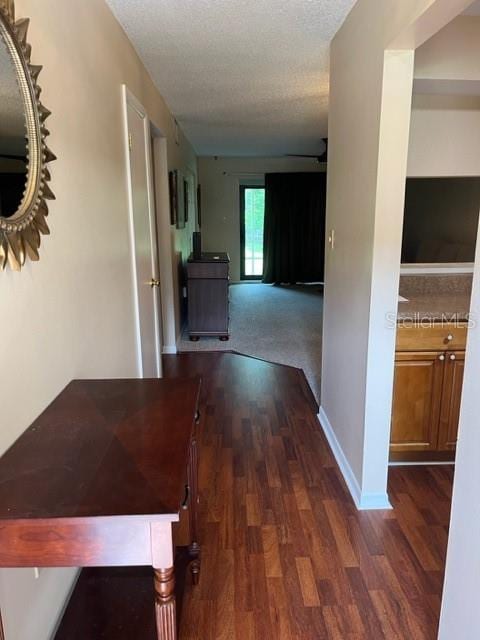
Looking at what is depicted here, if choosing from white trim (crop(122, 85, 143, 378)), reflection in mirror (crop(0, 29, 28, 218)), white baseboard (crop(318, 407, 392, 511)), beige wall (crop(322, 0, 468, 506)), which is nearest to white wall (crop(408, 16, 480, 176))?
beige wall (crop(322, 0, 468, 506))

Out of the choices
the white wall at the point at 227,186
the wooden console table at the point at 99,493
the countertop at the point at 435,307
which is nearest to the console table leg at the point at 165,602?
the wooden console table at the point at 99,493

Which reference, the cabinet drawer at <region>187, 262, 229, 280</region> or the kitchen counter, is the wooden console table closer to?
the kitchen counter

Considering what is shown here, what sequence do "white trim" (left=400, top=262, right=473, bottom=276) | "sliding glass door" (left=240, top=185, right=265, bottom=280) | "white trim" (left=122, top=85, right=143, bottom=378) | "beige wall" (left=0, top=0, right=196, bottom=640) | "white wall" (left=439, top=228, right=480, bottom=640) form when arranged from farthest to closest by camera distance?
"sliding glass door" (left=240, top=185, right=265, bottom=280)
"white trim" (left=400, top=262, right=473, bottom=276)
"white trim" (left=122, top=85, right=143, bottom=378)
"beige wall" (left=0, top=0, right=196, bottom=640)
"white wall" (left=439, top=228, right=480, bottom=640)

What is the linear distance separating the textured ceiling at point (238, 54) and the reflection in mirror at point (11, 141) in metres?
1.24

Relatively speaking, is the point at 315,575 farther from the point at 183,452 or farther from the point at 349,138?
the point at 349,138

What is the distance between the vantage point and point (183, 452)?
117 cm

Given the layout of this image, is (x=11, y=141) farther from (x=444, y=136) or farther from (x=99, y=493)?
(x=444, y=136)

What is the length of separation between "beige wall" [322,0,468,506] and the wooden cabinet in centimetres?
27

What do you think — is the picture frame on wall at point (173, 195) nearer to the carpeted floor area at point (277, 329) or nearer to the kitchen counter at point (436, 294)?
the carpeted floor area at point (277, 329)

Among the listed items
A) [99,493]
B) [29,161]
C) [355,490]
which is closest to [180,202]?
[355,490]

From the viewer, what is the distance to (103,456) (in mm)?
1134

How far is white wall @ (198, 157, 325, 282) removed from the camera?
8.12 meters

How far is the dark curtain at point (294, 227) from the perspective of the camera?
8023mm

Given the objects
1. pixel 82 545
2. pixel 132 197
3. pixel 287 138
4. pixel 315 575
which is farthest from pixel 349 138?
pixel 287 138
